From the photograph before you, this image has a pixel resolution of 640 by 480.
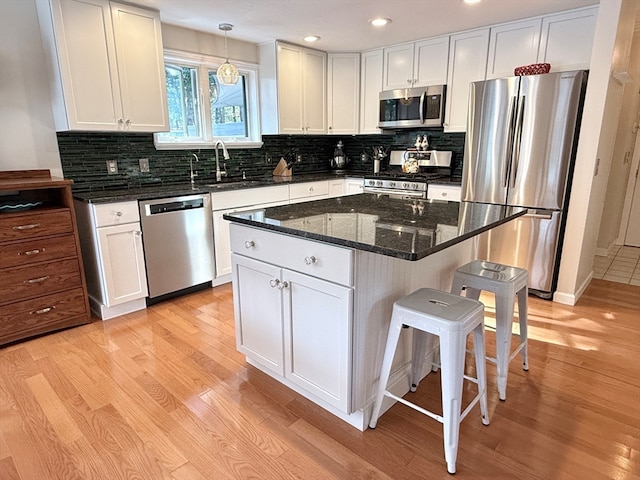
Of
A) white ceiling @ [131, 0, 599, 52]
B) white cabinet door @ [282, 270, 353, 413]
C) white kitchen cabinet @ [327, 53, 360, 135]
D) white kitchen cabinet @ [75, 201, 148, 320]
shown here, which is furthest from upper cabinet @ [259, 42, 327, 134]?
white cabinet door @ [282, 270, 353, 413]

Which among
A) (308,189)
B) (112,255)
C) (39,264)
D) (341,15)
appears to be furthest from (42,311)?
(341,15)

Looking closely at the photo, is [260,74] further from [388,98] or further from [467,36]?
[467,36]

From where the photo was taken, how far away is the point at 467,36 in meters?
3.58

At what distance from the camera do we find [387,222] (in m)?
1.79

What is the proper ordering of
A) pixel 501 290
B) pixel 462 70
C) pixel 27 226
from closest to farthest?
pixel 501 290, pixel 27 226, pixel 462 70

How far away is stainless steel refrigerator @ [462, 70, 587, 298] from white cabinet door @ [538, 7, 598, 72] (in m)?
0.35

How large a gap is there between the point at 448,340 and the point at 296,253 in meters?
0.72

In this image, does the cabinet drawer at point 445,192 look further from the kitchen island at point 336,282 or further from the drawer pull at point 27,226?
the drawer pull at point 27,226

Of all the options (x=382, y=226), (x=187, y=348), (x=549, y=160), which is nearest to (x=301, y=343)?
(x=382, y=226)

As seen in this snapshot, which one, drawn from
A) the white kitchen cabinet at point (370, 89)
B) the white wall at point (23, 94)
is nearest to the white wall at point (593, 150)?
the white kitchen cabinet at point (370, 89)

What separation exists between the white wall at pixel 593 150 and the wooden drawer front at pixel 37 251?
12.1ft

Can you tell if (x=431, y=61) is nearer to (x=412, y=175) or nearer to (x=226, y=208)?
(x=412, y=175)

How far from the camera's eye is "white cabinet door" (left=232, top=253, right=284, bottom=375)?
1924 millimetres

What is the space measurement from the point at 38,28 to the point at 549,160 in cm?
389
